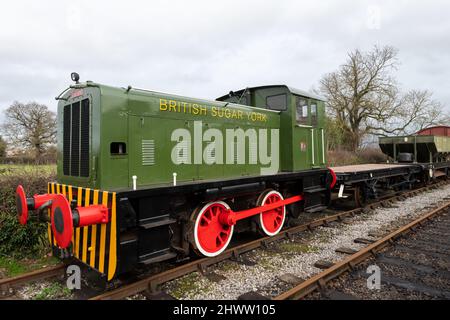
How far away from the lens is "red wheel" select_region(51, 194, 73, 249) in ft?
11.1

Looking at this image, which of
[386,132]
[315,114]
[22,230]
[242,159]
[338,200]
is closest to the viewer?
[22,230]

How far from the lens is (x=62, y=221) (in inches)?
136

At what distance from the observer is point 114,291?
363cm

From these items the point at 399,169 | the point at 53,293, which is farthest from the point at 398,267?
the point at 399,169

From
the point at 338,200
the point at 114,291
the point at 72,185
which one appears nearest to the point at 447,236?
the point at 338,200

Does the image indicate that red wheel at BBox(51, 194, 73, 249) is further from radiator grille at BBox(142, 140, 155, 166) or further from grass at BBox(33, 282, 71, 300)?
radiator grille at BBox(142, 140, 155, 166)

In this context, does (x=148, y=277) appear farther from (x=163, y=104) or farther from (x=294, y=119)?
(x=294, y=119)

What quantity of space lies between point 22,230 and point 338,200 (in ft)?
32.0

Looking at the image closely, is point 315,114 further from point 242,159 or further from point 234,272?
point 234,272

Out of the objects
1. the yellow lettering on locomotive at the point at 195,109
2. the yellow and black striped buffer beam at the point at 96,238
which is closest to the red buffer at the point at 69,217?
the yellow and black striped buffer beam at the point at 96,238

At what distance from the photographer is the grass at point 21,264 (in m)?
4.72

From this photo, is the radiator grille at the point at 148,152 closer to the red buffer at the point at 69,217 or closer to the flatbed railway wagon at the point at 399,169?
the red buffer at the point at 69,217

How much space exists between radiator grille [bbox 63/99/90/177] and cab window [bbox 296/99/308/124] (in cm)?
442

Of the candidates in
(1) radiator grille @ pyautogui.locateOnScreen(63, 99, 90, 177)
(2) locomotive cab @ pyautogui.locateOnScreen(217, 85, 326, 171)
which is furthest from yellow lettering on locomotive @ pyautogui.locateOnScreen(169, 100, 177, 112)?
(2) locomotive cab @ pyautogui.locateOnScreen(217, 85, 326, 171)
